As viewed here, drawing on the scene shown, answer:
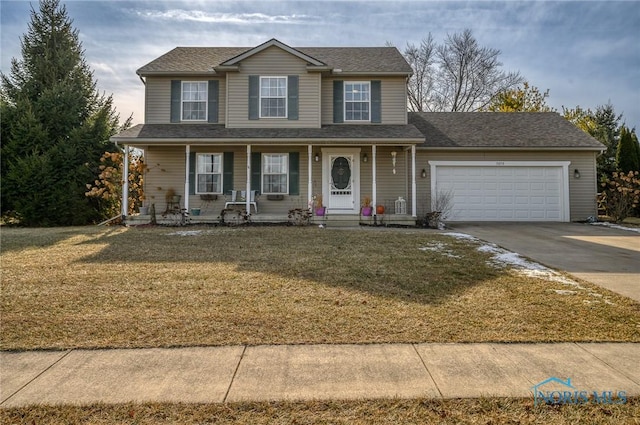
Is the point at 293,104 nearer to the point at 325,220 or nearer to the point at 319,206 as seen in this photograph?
the point at 319,206

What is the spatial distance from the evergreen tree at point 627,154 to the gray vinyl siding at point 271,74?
1484 cm

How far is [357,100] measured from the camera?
14.7 metres

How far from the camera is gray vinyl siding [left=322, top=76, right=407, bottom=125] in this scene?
1466 cm

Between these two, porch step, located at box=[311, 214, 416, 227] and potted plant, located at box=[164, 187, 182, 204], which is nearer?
porch step, located at box=[311, 214, 416, 227]

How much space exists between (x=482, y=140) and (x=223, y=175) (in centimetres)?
1018

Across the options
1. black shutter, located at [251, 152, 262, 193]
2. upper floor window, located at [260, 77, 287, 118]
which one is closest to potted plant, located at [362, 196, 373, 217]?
black shutter, located at [251, 152, 262, 193]

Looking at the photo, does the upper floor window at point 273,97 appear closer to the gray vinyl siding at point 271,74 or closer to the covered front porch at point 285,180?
the gray vinyl siding at point 271,74

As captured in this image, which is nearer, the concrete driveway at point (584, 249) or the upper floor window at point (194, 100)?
the concrete driveway at point (584, 249)

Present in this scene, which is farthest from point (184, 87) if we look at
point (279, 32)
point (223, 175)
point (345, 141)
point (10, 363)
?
point (10, 363)

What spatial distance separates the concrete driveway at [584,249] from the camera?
6040mm

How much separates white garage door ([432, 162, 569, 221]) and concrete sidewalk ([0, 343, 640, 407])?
38.3 ft

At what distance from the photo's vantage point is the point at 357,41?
66.6ft

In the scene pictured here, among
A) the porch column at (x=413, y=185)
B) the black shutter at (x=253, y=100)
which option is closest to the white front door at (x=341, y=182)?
the porch column at (x=413, y=185)

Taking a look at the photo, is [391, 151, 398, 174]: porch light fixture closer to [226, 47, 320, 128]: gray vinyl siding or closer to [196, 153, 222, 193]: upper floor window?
[226, 47, 320, 128]: gray vinyl siding
